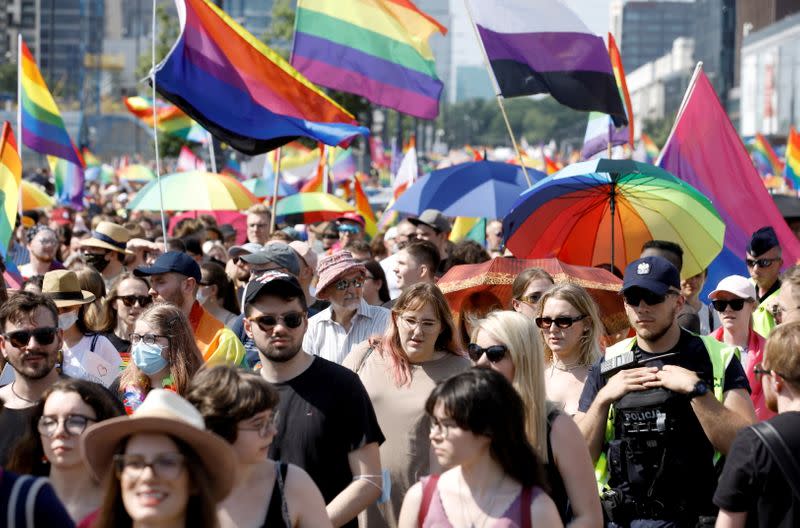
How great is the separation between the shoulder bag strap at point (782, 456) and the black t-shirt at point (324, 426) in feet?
4.33

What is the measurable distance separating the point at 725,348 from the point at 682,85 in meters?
146

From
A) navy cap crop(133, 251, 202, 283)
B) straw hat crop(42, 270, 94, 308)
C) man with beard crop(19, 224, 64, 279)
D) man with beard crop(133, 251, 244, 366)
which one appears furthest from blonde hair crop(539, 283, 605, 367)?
man with beard crop(19, 224, 64, 279)

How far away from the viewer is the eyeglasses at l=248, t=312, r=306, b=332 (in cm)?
483

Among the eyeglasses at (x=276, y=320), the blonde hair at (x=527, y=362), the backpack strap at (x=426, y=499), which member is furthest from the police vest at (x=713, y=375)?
the eyeglasses at (x=276, y=320)

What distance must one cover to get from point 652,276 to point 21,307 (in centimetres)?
222

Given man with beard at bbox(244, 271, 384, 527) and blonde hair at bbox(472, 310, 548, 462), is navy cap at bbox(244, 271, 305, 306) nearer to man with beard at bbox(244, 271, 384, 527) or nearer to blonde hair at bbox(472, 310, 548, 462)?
man with beard at bbox(244, 271, 384, 527)

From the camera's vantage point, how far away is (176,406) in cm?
329

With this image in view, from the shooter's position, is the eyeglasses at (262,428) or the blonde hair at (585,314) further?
the blonde hair at (585,314)

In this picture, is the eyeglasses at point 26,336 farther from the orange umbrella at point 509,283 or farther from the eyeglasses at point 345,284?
the orange umbrella at point 509,283

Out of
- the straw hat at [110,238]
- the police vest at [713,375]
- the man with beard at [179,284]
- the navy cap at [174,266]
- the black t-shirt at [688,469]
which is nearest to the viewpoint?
the black t-shirt at [688,469]

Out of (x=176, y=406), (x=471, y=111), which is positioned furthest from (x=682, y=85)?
Result: (x=176, y=406)

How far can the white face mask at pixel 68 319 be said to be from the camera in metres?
6.64

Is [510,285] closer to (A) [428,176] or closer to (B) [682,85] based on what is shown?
(A) [428,176]

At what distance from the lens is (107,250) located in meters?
9.88
